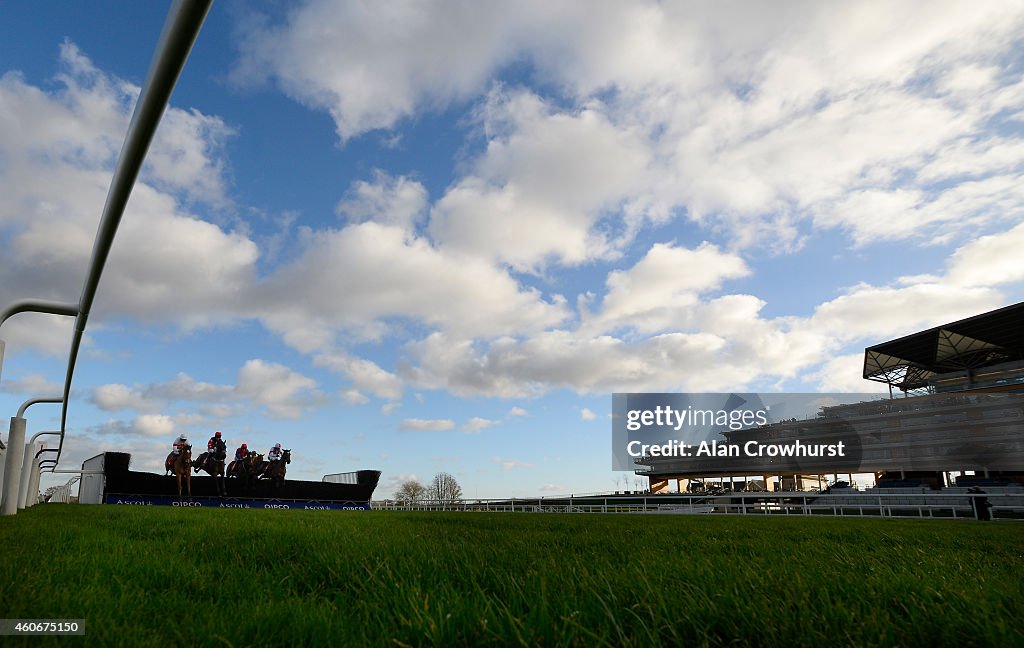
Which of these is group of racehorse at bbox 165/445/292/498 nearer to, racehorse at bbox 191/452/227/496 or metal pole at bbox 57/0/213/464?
racehorse at bbox 191/452/227/496

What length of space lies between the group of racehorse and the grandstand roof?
65290 millimetres

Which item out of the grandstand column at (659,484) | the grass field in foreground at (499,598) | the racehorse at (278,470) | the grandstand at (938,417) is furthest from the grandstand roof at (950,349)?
the grass field in foreground at (499,598)

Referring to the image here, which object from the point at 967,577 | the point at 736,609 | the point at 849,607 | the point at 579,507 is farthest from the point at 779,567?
the point at 579,507

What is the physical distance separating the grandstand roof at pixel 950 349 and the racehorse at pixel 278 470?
6461 centimetres

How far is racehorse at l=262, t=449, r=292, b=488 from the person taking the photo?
41.7 m

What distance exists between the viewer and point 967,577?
3.53m

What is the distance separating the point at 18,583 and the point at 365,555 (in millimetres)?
1937

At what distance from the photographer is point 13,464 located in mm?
12969

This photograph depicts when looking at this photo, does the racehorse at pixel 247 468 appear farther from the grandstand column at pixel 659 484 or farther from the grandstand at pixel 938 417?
the grandstand column at pixel 659 484

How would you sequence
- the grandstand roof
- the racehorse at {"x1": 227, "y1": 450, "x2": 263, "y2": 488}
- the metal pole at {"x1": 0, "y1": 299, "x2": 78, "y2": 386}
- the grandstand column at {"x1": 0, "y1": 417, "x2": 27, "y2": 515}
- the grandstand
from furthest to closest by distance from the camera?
the grandstand < the grandstand roof < the racehorse at {"x1": 227, "y1": 450, "x2": 263, "y2": 488} < the grandstand column at {"x1": 0, "y1": 417, "x2": 27, "y2": 515} < the metal pole at {"x1": 0, "y1": 299, "x2": 78, "y2": 386}

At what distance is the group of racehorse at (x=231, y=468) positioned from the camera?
3422cm

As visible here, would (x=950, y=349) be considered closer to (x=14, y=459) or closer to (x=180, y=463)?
(x=180, y=463)

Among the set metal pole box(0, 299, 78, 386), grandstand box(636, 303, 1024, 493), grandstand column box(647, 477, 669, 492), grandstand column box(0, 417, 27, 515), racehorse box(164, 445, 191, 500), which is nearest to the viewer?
metal pole box(0, 299, 78, 386)

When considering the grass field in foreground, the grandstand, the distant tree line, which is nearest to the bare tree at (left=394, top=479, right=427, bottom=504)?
the distant tree line
